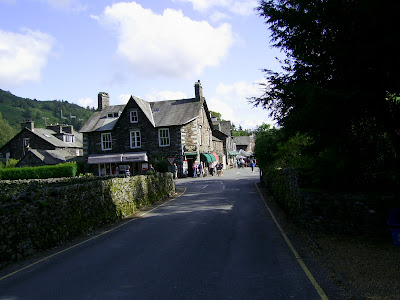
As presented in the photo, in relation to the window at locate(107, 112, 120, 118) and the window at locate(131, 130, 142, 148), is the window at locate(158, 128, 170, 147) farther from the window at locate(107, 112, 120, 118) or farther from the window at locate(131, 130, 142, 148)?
the window at locate(107, 112, 120, 118)

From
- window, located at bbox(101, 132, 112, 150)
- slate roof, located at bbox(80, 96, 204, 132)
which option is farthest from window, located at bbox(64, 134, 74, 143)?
window, located at bbox(101, 132, 112, 150)

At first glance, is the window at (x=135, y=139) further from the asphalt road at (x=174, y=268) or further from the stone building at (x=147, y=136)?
the asphalt road at (x=174, y=268)

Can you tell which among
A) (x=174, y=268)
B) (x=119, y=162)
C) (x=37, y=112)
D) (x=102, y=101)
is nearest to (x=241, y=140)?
(x=102, y=101)

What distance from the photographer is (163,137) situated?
4234cm

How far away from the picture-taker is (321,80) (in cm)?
1000

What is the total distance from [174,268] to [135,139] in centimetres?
3736

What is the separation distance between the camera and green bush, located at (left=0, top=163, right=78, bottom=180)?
136 ft

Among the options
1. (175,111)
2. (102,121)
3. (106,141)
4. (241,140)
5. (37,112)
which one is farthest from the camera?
(37,112)

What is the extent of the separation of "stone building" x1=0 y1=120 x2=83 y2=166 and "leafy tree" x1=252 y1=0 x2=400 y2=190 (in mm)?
45414

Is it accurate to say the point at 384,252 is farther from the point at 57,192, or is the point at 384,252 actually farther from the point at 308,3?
the point at 57,192

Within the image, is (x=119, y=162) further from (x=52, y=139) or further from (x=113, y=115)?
(x=52, y=139)

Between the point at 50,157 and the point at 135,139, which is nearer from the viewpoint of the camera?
the point at 135,139

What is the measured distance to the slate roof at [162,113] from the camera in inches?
1681

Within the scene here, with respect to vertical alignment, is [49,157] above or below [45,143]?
below
